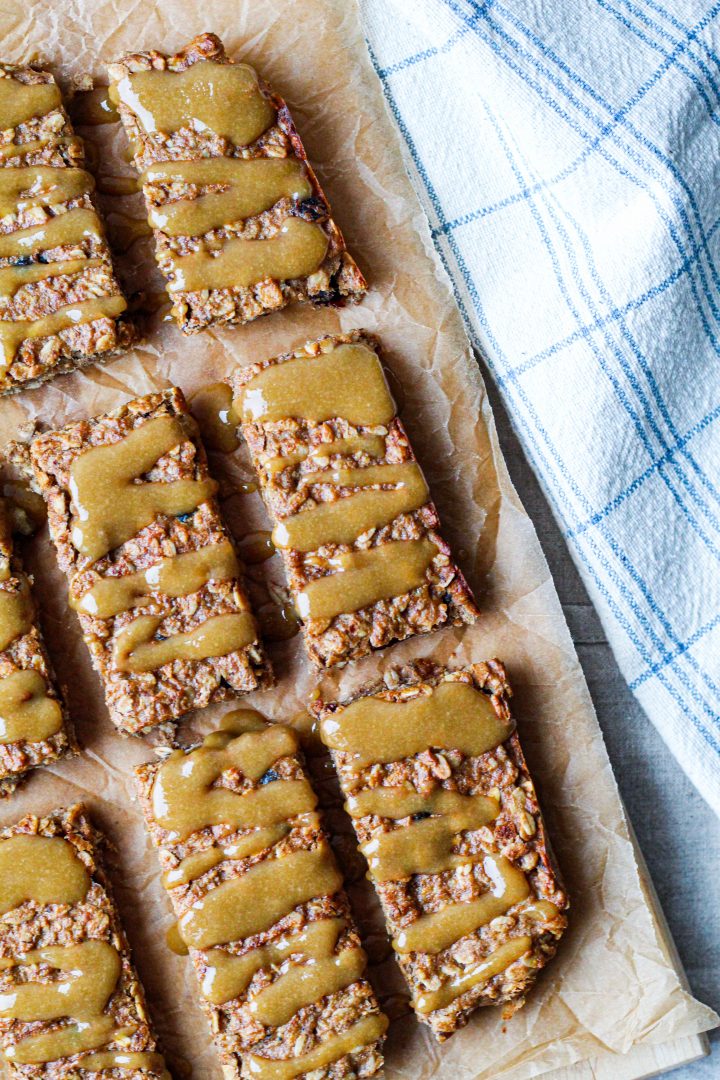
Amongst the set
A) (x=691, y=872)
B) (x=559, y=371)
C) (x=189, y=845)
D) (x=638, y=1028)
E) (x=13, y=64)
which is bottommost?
(x=638, y=1028)

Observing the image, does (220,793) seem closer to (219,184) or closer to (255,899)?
(255,899)

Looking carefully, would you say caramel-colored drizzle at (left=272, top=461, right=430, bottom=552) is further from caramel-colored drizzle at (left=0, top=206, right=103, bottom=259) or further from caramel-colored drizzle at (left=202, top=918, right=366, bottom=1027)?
caramel-colored drizzle at (left=202, top=918, right=366, bottom=1027)

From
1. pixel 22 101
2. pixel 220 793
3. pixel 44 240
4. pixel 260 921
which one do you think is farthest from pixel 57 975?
pixel 22 101

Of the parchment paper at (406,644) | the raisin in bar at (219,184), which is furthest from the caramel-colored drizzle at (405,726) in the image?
the raisin in bar at (219,184)

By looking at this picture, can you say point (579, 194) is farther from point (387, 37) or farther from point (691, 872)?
point (691, 872)

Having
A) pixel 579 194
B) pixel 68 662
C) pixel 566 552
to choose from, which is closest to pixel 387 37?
pixel 579 194

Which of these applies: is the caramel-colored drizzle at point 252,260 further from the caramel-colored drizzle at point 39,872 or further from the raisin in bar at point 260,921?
the caramel-colored drizzle at point 39,872
